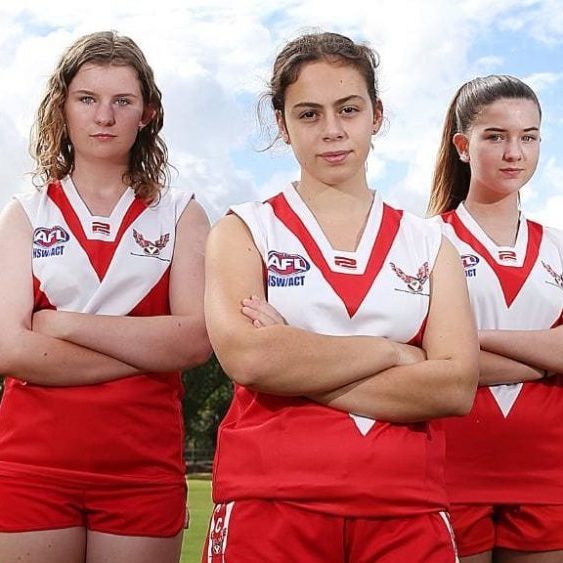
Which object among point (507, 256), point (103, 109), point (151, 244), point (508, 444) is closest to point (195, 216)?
point (151, 244)

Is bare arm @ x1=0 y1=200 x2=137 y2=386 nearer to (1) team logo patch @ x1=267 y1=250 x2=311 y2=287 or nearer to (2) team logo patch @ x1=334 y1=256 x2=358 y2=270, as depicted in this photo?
(1) team logo patch @ x1=267 y1=250 x2=311 y2=287

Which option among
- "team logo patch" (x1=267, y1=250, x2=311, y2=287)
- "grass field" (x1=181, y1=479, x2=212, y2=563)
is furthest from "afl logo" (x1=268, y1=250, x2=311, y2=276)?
"grass field" (x1=181, y1=479, x2=212, y2=563)

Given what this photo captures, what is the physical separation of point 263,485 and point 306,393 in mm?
289

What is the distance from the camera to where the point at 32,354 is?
3.78m

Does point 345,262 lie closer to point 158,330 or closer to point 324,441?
point 324,441

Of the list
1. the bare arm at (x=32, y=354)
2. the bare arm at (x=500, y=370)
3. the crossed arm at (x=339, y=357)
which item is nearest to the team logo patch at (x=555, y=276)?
the bare arm at (x=500, y=370)

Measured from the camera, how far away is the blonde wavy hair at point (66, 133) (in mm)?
4098

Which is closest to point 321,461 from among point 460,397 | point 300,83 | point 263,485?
point 263,485

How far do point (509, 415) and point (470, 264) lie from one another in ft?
1.91

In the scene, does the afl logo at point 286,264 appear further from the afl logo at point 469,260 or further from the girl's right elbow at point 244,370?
the afl logo at point 469,260

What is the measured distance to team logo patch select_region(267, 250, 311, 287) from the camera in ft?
10.9

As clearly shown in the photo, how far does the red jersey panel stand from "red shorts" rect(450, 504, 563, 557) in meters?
1.04

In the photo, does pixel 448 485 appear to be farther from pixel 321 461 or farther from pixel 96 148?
pixel 96 148

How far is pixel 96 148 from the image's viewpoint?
13.2 ft
